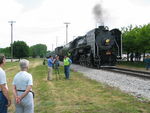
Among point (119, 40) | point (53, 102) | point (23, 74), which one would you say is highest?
point (119, 40)

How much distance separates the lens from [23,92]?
20.0 ft

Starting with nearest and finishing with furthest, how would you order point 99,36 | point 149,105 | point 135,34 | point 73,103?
point 149,105
point 73,103
point 99,36
point 135,34

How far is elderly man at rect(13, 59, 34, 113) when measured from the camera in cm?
605

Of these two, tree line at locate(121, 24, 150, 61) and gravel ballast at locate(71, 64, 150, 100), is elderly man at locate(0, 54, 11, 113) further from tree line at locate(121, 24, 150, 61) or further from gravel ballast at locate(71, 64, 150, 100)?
tree line at locate(121, 24, 150, 61)

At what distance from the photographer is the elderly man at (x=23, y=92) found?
6.05 metres

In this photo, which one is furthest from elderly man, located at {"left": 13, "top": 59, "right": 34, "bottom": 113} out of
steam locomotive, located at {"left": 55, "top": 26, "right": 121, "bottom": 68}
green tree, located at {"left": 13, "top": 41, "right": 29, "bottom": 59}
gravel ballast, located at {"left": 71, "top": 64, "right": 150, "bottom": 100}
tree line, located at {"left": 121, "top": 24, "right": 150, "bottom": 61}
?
green tree, located at {"left": 13, "top": 41, "right": 29, "bottom": 59}

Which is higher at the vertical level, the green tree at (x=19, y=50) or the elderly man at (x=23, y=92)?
the green tree at (x=19, y=50)

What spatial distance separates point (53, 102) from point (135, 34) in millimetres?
40249

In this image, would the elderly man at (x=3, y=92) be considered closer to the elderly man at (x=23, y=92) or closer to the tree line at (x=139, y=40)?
the elderly man at (x=23, y=92)

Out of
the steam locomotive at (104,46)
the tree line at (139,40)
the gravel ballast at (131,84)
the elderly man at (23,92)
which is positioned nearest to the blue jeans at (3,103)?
the elderly man at (23,92)

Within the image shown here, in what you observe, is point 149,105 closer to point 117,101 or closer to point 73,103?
point 117,101

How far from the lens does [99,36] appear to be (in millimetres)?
29594

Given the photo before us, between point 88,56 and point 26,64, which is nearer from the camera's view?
point 26,64

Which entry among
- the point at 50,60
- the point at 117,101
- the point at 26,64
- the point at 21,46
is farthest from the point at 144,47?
the point at 21,46
